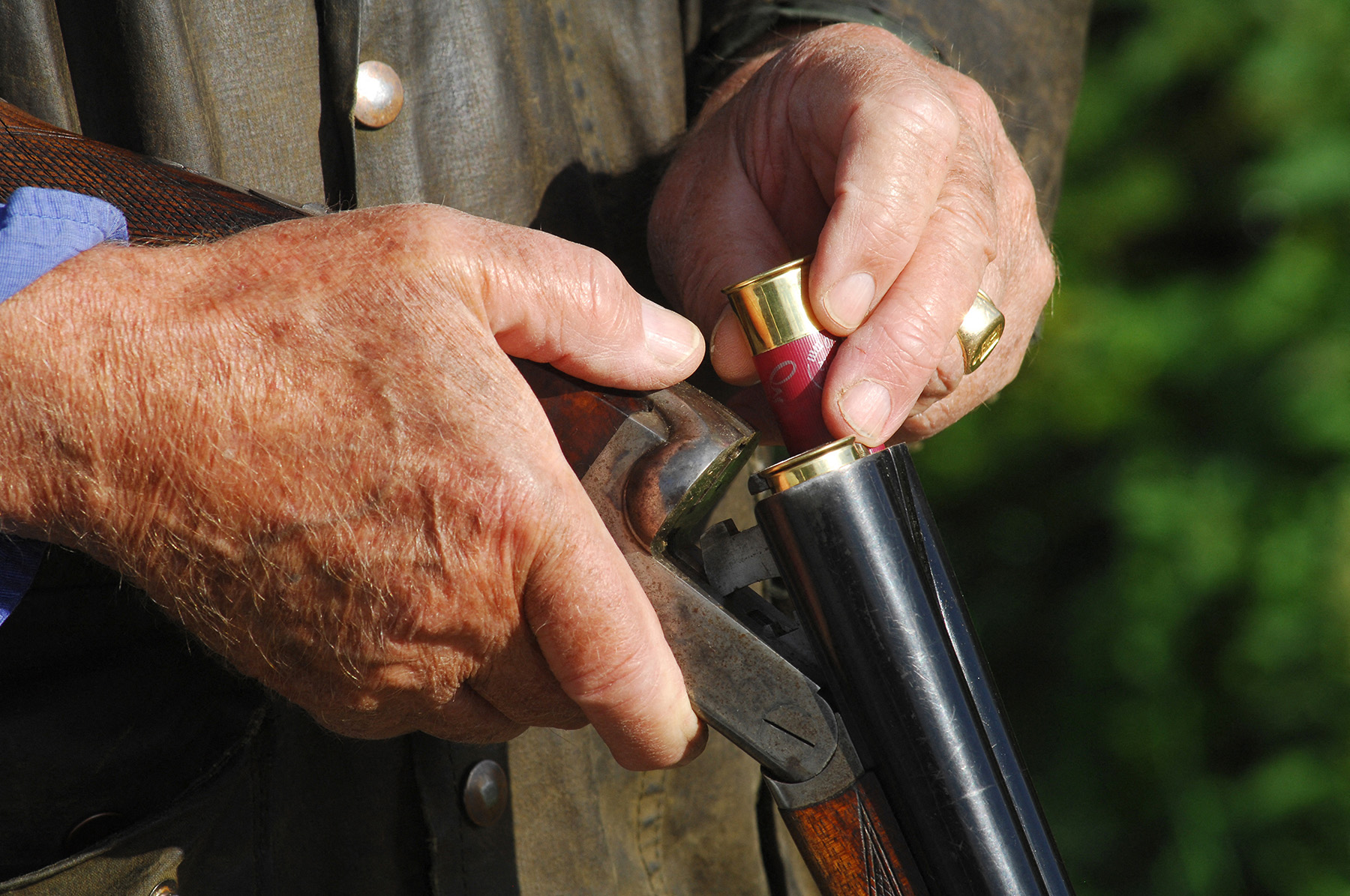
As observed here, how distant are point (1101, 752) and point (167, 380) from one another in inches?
110

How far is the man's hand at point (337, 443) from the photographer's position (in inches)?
40.2

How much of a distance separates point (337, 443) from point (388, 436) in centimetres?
5

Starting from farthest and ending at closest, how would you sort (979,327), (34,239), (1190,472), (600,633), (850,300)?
(1190,472), (979,327), (850,300), (600,633), (34,239)

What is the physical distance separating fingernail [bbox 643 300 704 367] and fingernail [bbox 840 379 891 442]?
20 cm

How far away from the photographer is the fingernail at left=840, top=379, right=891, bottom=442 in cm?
122

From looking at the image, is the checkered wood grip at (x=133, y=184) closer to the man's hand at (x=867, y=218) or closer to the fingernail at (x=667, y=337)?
the fingernail at (x=667, y=337)

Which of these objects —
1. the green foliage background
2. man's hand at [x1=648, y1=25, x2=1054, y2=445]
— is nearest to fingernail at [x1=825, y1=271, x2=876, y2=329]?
man's hand at [x1=648, y1=25, x2=1054, y2=445]

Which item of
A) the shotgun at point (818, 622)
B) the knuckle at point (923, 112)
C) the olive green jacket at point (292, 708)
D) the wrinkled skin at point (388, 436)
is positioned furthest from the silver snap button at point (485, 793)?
the knuckle at point (923, 112)

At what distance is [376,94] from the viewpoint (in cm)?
148

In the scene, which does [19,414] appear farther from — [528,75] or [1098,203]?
[1098,203]

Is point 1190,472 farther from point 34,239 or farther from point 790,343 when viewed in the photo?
point 34,239

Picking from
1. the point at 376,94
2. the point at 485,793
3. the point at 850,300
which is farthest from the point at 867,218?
the point at 485,793

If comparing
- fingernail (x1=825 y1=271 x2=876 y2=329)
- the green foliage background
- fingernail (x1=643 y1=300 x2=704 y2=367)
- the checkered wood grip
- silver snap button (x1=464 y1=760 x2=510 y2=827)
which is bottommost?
the green foliage background

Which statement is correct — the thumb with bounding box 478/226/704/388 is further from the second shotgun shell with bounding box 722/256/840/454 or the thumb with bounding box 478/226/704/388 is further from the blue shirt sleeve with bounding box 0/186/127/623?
the blue shirt sleeve with bounding box 0/186/127/623
